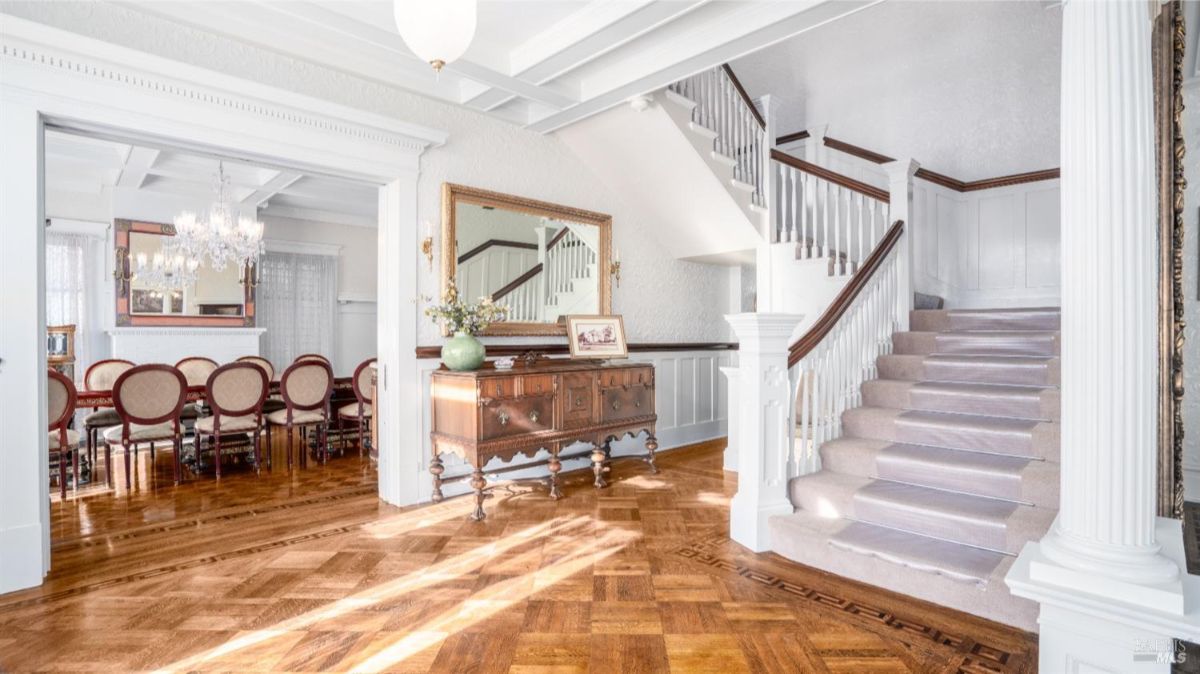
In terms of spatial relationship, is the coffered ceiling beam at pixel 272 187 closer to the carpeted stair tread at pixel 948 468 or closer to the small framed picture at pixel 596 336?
the small framed picture at pixel 596 336

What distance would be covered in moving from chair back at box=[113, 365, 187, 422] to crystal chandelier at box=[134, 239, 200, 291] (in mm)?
2047

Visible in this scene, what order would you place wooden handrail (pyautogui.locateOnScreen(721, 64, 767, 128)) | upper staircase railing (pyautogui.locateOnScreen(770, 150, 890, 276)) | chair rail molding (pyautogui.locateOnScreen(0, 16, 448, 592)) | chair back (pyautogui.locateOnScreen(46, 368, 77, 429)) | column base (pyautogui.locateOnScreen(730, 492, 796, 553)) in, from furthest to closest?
wooden handrail (pyautogui.locateOnScreen(721, 64, 767, 128)) → upper staircase railing (pyautogui.locateOnScreen(770, 150, 890, 276)) → chair back (pyautogui.locateOnScreen(46, 368, 77, 429)) → column base (pyautogui.locateOnScreen(730, 492, 796, 553)) → chair rail molding (pyautogui.locateOnScreen(0, 16, 448, 592))

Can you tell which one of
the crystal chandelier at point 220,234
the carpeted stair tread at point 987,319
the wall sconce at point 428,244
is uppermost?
the crystal chandelier at point 220,234

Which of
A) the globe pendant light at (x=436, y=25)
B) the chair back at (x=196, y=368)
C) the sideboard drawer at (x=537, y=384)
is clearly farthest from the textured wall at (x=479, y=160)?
the chair back at (x=196, y=368)

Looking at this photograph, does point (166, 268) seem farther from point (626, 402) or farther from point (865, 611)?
point (865, 611)

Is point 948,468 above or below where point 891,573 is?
above

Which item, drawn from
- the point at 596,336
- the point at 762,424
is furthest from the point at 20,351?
the point at 762,424

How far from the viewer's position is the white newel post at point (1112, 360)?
1473mm

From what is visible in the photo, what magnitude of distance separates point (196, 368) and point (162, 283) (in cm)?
111

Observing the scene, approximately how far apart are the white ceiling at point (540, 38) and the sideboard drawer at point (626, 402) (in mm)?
2057

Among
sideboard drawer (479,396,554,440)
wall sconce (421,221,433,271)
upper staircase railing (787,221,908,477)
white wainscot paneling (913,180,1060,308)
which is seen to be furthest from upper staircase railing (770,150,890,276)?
wall sconce (421,221,433,271)

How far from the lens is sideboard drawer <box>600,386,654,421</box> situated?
434 cm

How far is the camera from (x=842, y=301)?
3.50 metres

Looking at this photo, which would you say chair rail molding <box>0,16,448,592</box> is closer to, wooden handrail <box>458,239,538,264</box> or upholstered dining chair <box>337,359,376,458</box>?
wooden handrail <box>458,239,538,264</box>
